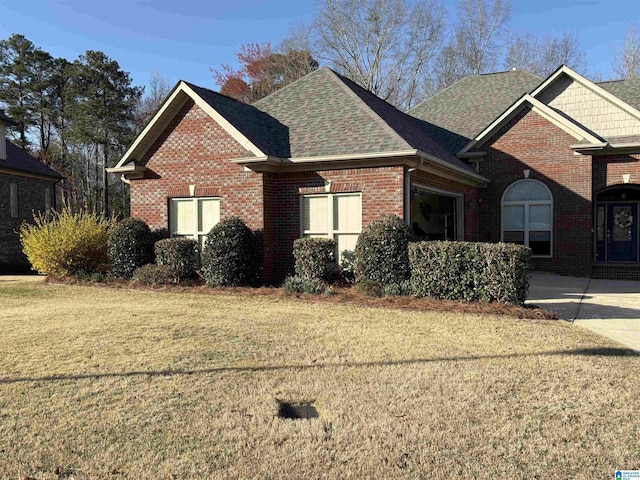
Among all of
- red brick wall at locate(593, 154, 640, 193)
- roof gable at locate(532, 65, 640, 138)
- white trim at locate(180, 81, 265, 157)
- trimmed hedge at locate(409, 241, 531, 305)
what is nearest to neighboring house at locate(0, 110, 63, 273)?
white trim at locate(180, 81, 265, 157)

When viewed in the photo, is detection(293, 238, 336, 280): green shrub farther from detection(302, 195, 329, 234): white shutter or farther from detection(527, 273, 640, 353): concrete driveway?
detection(527, 273, 640, 353): concrete driveway

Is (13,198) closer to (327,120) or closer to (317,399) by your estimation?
(327,120)

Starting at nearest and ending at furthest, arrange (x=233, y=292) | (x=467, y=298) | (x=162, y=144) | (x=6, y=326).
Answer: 1. (x=6, y=326)
2. (x=467, y=298)
3. (x=233, y=292)
4. (x=162, y=144)

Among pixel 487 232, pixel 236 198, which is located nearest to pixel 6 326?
pixel 236 198

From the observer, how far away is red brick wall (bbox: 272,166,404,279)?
12.0m

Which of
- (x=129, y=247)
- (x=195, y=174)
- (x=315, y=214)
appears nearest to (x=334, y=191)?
(x=315, y=214)

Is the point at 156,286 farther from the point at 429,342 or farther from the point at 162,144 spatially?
the point at 429,342

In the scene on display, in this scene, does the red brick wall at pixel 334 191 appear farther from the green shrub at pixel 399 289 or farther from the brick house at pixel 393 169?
the green shrub at pixel 399 289

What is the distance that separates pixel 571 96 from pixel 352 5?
20.3 meters

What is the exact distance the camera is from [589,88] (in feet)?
54.6

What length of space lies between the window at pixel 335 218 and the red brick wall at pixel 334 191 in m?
0.19

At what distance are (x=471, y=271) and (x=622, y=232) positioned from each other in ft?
37.5

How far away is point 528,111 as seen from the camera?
1659 cm

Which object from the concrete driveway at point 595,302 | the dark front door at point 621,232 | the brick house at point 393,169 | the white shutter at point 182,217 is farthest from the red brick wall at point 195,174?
the dark front door at point 621,232
